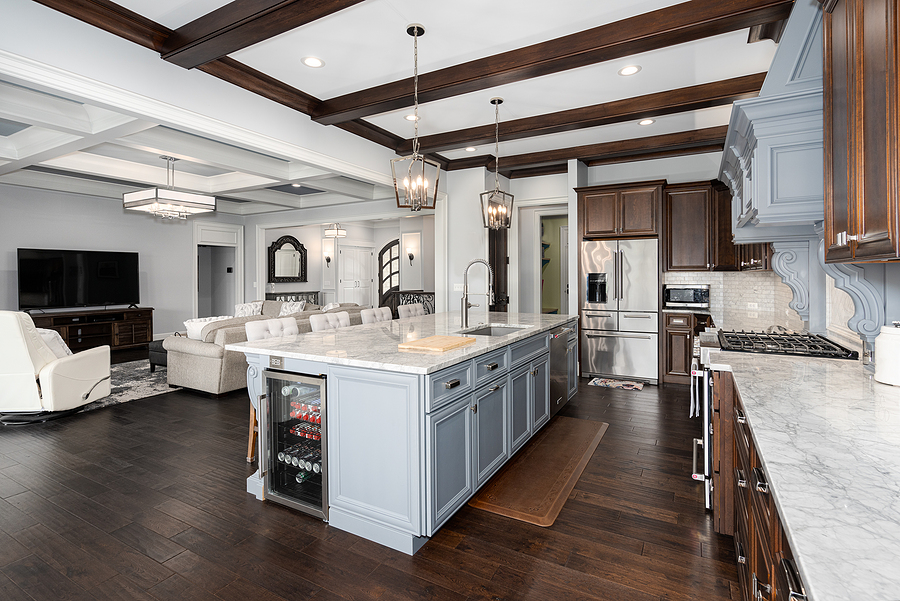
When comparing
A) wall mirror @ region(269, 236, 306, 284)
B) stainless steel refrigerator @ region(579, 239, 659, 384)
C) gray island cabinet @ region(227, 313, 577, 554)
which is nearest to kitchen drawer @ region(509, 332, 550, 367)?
gray island cabinet @ region(227, 313, 577, 554)

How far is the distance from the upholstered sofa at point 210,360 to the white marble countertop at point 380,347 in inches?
86.8

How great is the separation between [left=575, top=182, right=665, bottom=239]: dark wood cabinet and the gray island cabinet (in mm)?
3433

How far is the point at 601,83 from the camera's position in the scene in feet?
12.3

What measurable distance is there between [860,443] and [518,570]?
1436mm

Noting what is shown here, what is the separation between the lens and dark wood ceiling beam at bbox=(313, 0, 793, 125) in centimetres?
255

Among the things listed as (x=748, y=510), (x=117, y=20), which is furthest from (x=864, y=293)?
(x=117, y=20)

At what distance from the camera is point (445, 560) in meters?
2.09

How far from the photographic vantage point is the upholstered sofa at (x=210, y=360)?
193 inches

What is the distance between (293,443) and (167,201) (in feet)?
14.2

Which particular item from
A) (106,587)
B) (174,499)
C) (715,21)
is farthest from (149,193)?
(715,21)

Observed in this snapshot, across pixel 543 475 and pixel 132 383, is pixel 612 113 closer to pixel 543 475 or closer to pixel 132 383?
pixel 543 475

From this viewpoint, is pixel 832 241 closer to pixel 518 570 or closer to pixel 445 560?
pixel 518 570

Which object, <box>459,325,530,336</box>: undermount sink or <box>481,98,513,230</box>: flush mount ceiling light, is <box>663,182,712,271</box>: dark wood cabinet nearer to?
<box>481,98,513,230</box>: flush mount ceiling light

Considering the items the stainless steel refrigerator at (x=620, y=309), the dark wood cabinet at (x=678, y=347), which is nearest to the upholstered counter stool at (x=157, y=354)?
the stainless steel refrigerator at (x=620, y=309)
